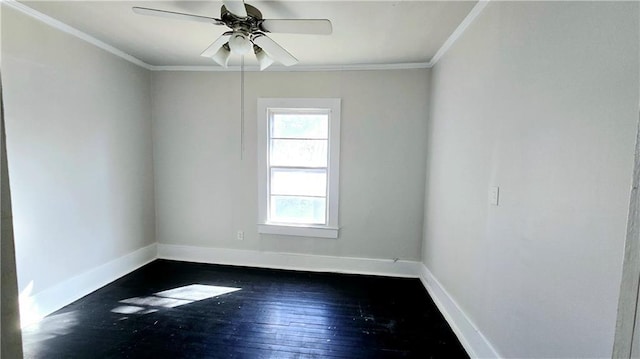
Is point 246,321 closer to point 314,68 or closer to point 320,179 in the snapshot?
point 320,179

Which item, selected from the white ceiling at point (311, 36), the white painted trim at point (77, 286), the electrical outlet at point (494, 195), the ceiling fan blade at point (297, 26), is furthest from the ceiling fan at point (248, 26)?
the white painted trim at point (77, 286)

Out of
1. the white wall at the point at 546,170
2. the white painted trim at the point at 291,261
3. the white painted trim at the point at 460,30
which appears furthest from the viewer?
the white painted trim at the point at 291,261

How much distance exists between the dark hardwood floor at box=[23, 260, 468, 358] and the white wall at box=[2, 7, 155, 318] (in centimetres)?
50

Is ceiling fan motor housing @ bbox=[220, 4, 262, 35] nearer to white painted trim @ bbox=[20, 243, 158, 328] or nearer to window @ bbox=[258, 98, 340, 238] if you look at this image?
window @ bbox=[258, 98, 340, 238]

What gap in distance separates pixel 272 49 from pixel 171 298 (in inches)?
97.4

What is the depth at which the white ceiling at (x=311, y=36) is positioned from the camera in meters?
1.91

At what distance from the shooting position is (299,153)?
3.31 meters

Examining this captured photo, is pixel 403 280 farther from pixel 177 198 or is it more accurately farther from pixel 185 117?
pixel 185 117

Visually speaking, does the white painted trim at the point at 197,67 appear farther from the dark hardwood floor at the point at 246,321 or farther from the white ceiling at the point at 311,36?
the dark hardwood floor at the point at 246,321

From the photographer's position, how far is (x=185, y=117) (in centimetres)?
333

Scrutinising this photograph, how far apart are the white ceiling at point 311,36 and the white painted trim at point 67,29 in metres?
0.06

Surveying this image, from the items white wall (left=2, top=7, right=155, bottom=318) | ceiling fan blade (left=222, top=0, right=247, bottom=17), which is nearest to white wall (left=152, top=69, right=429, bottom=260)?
white wall (left=2, top=7, right=155, bottom=318)

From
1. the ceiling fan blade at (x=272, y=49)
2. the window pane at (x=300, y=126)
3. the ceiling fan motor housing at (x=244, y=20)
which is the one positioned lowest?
the window pane at (x=300, y=126)

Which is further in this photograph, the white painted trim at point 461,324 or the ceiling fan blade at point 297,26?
the white painted trim at point 461,324
